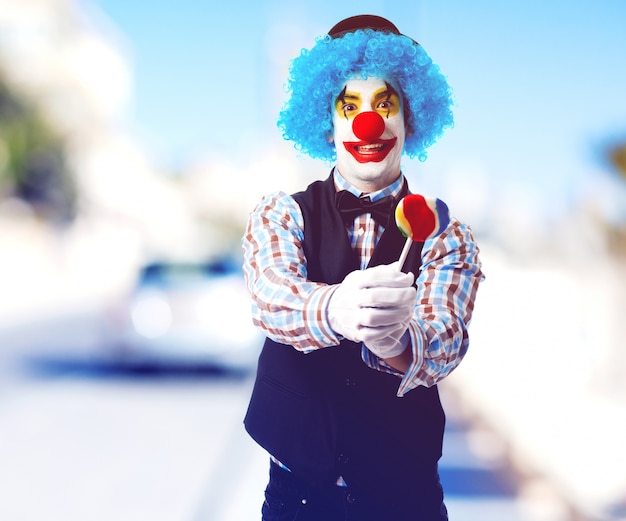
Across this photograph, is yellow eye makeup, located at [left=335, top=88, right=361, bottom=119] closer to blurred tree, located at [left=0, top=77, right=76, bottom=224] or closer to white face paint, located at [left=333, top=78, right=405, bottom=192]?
white face paint, located at [left=333, top=78, right=405, bottom=192]

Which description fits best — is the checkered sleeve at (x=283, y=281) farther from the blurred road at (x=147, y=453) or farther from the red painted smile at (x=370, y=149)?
the blurred road at (x=147, y=453)

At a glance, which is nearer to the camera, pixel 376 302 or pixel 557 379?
pixel 376 302

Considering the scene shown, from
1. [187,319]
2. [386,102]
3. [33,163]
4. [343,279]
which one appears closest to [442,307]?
[343,279]

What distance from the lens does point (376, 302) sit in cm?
149

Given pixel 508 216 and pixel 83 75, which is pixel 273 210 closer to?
pixel 508 216

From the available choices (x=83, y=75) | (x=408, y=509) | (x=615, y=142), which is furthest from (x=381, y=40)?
(x=83, y=75)

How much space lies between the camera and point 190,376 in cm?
1060

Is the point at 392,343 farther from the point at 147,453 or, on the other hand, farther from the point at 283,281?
the point at 147,453

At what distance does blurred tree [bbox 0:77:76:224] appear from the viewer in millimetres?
32594

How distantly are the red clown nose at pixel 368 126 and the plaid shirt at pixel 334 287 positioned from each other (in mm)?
132

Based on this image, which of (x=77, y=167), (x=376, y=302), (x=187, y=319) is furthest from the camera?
(x=77, y=167)

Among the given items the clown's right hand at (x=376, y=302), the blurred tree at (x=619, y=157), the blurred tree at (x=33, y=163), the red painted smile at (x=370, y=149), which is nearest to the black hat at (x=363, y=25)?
the red painted smile at (x=370, y=149)

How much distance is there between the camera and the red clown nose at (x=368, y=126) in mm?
1789

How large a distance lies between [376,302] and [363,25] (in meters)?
0.71
